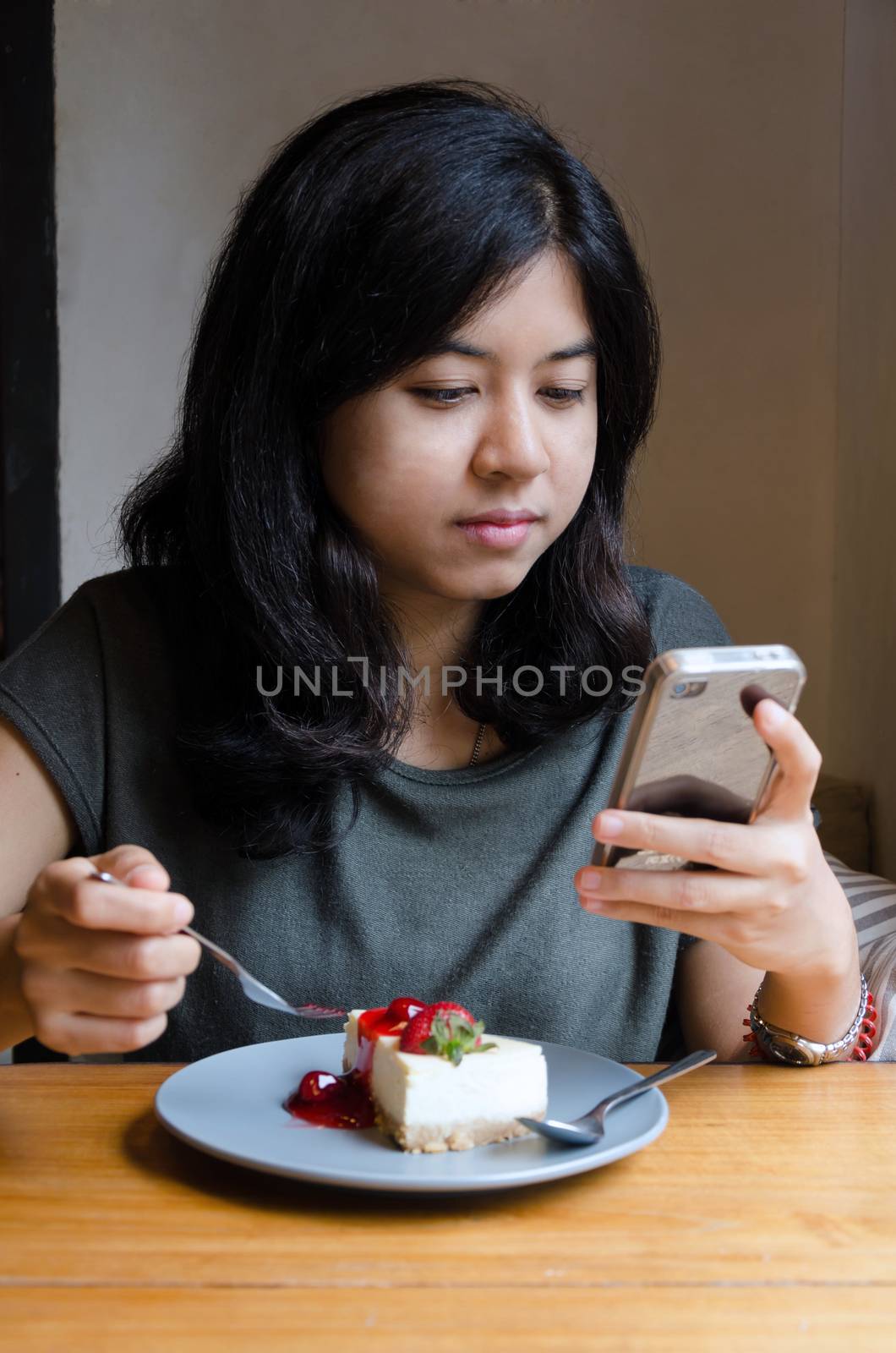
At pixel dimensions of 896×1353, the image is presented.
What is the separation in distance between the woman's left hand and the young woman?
0.04 ft

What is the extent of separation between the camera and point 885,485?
2258 millimetres

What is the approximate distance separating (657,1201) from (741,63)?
8.53ft

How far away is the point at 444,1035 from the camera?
83 cm

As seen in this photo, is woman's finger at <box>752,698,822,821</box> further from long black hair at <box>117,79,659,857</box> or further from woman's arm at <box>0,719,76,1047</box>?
woman's arm at <box>0,719,76,1047</box>

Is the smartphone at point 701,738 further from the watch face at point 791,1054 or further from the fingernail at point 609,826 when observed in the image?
the watch face at point 791,1054

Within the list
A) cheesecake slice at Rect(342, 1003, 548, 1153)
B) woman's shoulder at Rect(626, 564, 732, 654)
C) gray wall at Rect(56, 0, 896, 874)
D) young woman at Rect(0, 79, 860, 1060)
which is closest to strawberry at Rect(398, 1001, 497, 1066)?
cheesecake slice at Rect(342, 1003, 548, 1153)

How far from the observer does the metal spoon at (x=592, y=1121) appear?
0.77 metres

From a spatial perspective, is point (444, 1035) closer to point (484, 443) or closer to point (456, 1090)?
point (456, 1090)

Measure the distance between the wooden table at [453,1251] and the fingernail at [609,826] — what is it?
0.19 metres

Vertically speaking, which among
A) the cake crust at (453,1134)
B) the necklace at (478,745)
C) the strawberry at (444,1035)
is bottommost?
the cake crust at (453,1134)

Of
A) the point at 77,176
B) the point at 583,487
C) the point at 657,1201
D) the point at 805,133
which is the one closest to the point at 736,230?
the point at 805,133

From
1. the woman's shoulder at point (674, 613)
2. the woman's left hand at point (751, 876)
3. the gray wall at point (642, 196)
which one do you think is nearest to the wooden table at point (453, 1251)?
the woman's left hand at point (751, 876)

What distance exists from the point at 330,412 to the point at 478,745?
0.36 meters

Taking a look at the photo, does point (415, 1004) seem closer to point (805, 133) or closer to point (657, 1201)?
point (657, 1201)
